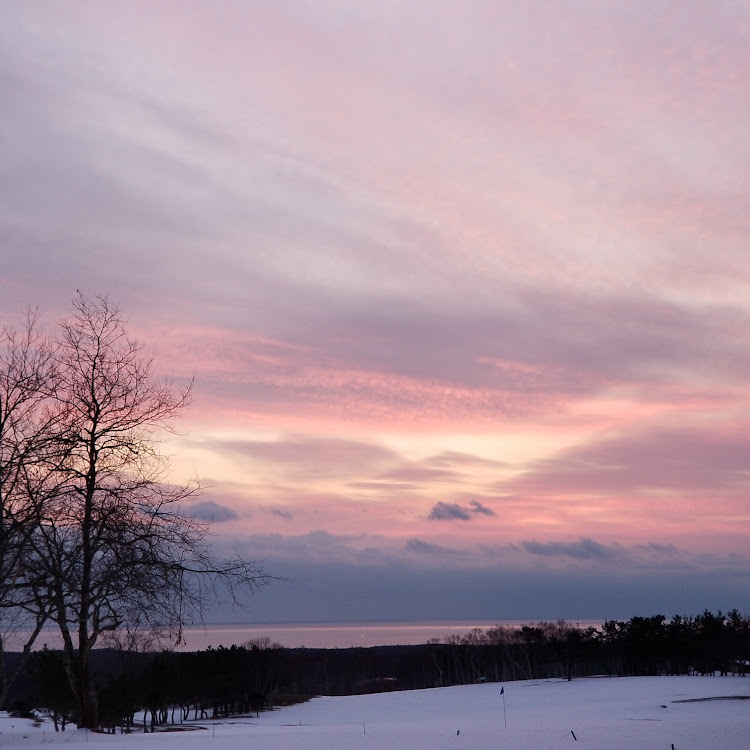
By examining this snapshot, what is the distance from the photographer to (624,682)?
7025cm

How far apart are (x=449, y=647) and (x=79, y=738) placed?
5935 inches

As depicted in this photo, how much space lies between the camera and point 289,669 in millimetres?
138750

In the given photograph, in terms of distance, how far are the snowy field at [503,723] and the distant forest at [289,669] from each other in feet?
15.7

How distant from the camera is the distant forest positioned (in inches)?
2277

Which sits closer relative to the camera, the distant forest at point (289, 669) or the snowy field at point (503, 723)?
the snowy field at point (503, 723)

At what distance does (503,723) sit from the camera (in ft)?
123

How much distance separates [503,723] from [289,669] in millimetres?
108448

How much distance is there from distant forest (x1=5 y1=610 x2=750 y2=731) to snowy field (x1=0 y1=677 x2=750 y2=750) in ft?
15.7

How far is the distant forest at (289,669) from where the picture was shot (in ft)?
190

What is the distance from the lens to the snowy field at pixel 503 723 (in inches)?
902

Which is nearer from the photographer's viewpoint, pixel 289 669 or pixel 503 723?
pixel 503 723

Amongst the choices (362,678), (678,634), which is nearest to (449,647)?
(362,678)

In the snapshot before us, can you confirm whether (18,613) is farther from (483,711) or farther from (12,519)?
(483,711)

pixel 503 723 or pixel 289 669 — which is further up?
pixel 503 723
